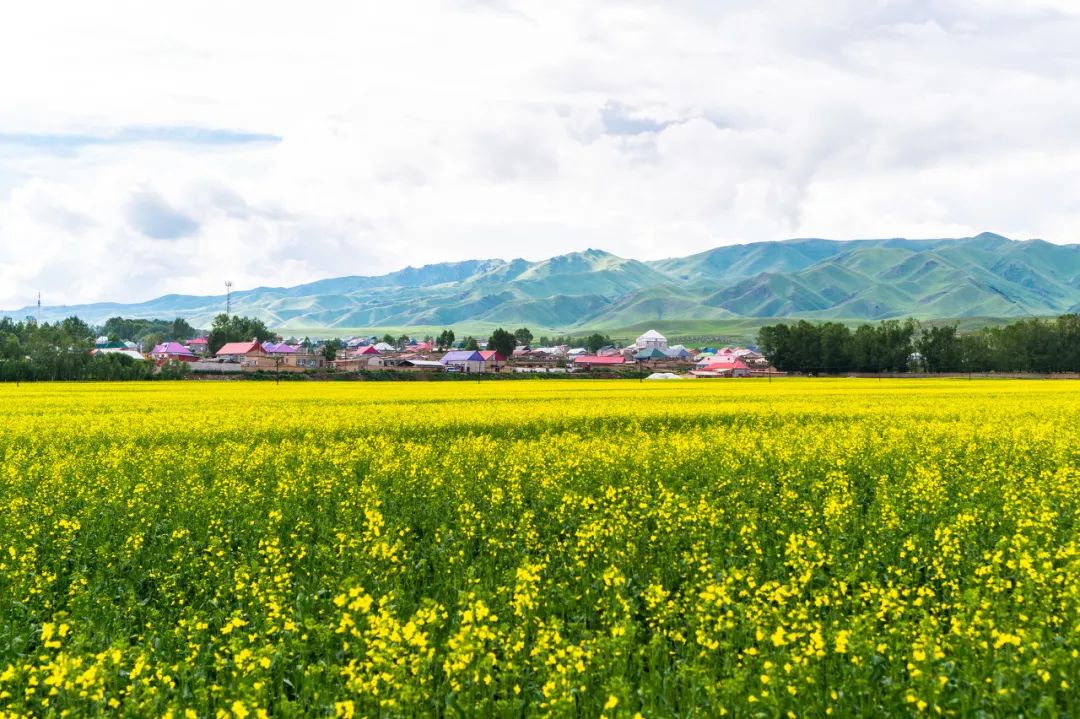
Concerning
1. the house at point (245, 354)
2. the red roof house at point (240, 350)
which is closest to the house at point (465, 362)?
the house at point (245, 354)

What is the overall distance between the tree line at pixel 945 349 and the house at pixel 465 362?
81182 millimetres

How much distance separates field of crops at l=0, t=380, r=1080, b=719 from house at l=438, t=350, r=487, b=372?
160 meters

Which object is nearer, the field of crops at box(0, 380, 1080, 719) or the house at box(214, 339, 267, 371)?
the field of crops at box(0, 380, 1080, 719)

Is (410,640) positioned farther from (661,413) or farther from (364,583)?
(661,413)

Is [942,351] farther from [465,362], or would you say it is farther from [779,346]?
[465,362]

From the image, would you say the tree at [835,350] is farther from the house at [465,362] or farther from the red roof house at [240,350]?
the red roof house at [240,350]

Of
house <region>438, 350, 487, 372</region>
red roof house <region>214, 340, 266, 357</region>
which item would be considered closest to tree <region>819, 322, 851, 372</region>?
house <region>438, 350, 487, 372</region>

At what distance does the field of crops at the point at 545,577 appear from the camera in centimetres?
696

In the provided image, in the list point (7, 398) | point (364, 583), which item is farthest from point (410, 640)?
point (7, 398)

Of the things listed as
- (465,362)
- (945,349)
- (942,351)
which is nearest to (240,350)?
(465,362)

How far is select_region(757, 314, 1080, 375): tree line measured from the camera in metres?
135

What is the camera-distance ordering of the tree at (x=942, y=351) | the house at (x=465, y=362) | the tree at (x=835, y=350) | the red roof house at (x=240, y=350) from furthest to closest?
the red roof house at (x=240, y=350)
the house at (x=465, y=362)
the tree at (x=835, y=350)
the tree at (x=942, y=351)

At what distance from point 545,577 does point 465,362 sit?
17892 centimetres

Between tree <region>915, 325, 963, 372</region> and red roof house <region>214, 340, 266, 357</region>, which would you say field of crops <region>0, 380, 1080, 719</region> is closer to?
tree <region>915, 325, 963, 372</region>
